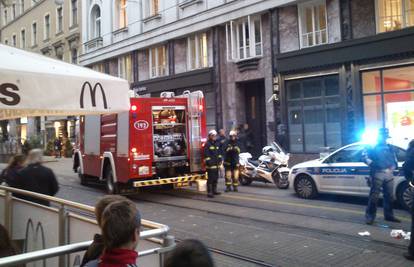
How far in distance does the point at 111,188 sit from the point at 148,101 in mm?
2938

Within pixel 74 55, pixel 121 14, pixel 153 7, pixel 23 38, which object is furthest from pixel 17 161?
pixel 23 38

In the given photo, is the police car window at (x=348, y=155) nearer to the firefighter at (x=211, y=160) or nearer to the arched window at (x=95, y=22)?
the firefighter at (x=211, y=160)

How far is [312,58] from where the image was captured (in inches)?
714

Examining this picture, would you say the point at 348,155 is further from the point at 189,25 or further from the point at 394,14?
the point at 189,25

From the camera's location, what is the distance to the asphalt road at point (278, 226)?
662 centimetres

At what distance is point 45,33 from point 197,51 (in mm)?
24832

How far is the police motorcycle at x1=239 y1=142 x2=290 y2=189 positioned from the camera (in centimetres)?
1370

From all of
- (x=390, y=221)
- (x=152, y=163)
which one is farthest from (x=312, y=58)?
(x=390, y=221)

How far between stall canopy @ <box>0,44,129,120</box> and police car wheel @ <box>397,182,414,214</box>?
707 cm

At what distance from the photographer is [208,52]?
76.6 ft

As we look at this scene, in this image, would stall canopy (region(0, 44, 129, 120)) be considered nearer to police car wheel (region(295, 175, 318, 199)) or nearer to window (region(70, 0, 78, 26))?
police car wheel (region(295, 175, 318, 199))

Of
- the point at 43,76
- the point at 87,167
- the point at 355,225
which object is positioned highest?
the point at 43,76

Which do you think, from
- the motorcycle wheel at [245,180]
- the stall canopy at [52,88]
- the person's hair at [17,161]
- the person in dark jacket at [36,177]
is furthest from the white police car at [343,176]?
the stall canopy at [52,88]

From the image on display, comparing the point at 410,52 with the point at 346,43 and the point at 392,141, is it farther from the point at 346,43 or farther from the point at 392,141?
the point at 392,141
